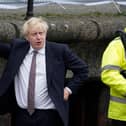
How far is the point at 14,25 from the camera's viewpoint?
6.43 m

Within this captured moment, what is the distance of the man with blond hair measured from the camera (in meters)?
5.68

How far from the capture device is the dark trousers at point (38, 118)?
19.0ft

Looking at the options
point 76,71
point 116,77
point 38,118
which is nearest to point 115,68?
point 116,77

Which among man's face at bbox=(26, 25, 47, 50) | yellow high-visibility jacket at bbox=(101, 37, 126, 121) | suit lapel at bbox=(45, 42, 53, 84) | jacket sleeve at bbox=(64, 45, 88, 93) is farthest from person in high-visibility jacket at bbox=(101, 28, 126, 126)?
man's face at bbox=(26, 25, 47, 50)

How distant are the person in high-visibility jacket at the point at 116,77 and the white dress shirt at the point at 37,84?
1.65ft

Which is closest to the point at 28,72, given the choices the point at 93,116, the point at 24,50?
the point at 24,50

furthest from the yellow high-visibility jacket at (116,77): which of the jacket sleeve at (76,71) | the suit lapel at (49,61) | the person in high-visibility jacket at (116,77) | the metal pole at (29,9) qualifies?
the metal pole at (29,9)

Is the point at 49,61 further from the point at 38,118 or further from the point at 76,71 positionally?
the point at 38,118

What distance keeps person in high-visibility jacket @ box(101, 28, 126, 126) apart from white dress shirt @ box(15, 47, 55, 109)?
50 cm

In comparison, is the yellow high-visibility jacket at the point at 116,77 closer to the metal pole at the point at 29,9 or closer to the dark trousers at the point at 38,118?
the dark trousers at the point at 38,118

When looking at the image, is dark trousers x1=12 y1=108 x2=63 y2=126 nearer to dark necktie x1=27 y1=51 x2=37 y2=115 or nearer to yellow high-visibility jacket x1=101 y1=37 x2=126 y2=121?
dark necktie x1=27 y1=51 x2=37 y2=115

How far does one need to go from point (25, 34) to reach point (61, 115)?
77 cm

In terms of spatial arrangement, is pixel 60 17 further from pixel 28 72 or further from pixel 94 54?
pixel 28 72

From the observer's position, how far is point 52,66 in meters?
5.77
